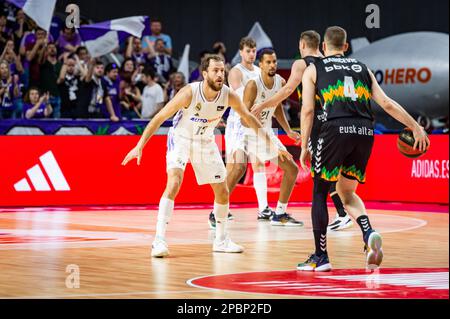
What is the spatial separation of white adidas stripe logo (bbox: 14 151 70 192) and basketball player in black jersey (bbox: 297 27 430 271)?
8091 mm

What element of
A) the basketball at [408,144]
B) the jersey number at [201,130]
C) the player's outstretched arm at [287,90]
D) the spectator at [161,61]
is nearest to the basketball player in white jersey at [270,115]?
the player's outstretched arm at [287,90]

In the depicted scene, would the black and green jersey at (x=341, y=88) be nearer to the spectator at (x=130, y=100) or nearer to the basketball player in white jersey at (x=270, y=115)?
the basketball player in white jersey at (x=270, y=115)

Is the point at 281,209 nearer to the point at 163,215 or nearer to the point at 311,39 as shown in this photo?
the point at 311,39

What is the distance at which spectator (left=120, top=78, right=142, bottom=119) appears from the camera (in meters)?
19.6

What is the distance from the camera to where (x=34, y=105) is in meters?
17.6

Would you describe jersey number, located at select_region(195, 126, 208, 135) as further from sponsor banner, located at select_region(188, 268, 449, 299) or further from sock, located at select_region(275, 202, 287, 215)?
sock, located at select_region(275, 202, 287, 215)

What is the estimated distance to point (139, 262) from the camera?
396 inches

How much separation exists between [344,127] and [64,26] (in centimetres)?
1205

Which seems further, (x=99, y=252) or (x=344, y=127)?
(x=99, y=252)

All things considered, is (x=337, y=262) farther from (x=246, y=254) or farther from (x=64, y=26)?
(x=64, y=26)

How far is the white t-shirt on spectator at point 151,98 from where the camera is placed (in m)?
19.2
